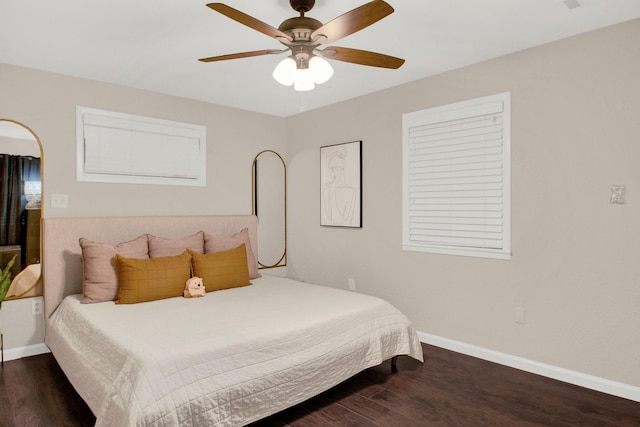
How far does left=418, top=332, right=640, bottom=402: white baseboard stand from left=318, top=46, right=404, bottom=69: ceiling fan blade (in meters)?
2.43

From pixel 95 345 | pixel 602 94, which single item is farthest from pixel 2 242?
pixel 602 94

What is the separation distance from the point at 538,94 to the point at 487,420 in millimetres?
2330

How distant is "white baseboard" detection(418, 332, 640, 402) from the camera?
265cm

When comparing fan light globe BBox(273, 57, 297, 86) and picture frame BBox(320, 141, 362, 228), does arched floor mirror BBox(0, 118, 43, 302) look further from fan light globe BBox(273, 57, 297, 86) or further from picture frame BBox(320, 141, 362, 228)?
picture frame BBox(320, 141, 362, 228)

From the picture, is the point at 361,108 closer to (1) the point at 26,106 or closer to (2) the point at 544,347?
(2) the point at 544,347

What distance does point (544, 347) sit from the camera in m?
3.00

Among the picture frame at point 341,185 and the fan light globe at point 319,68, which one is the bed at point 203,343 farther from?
the fan light globe at point 319,68

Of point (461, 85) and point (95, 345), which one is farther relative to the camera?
point (461, 85)

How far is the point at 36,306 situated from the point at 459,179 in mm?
3817

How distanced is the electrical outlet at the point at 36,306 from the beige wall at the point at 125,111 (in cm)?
3

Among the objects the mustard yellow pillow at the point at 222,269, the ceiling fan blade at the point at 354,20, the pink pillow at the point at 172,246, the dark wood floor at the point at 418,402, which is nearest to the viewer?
the ceiling fan blade at the point at 354,20

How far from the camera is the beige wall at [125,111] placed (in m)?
3.35

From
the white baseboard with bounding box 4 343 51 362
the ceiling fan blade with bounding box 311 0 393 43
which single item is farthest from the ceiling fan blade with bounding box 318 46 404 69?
the white baseboard with bounding box 4 343 51 362

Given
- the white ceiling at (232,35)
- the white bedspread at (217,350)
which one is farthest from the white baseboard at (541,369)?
the white ceiling at (232,35)
